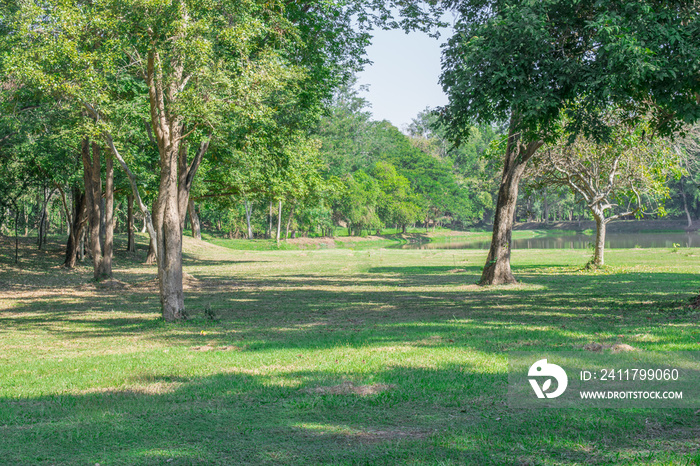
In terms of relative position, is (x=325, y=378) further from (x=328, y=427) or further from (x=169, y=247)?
(x=169, y=247)

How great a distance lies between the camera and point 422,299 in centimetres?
1709

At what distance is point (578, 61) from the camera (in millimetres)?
11703

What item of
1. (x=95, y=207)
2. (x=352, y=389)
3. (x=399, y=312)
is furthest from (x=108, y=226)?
(x=352, y=389)

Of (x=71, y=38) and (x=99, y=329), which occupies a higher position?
(x=71, y=38)

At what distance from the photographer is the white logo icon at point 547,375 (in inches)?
265

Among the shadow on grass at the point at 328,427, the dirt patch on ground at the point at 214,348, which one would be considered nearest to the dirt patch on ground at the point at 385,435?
the shadow on grass at the point at 328,427

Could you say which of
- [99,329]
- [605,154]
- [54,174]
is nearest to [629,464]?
[99,329]

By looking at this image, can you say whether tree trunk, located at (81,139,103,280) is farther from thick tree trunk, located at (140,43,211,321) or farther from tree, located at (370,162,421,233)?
tree, located at (370,162,421,233)

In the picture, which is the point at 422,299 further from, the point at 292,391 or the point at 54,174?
the point at 54,174

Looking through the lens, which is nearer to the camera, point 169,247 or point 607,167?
point 169,247

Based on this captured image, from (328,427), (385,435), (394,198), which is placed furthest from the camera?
(394,198)

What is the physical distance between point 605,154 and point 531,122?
13.1m

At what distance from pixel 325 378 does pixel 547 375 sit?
2.78m

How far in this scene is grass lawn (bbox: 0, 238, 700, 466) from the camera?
16.9 feet
